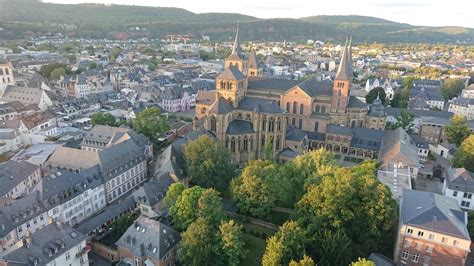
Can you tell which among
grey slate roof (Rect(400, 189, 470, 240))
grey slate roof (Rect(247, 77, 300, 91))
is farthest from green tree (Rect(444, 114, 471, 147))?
grey slate roof (Rect(400, 189, 470, 240))

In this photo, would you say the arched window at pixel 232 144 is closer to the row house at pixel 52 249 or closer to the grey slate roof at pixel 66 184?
the grey slate roof at pixel 66 184

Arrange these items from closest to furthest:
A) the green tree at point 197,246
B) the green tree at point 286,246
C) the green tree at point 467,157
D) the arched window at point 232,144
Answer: the green tree at point 286,246, the green tree at point 197,246, the green tree at point 467,157, the arched window at point 232,144

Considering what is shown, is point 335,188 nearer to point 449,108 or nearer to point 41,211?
point 41,211

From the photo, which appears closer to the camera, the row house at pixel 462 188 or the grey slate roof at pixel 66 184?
the grey slate roof at pixel 66 184

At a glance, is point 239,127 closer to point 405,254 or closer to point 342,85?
point 342,85

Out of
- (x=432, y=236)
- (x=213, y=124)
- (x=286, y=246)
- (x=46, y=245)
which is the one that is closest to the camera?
(x=46, y=245)

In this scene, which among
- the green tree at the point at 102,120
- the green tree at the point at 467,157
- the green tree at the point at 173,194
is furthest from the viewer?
the green tree at the point at 102,120

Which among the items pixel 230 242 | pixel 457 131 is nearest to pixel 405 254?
pixel 230 242

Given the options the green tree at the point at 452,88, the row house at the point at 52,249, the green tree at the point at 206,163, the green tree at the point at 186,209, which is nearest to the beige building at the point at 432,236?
the green tree at the point at 186,209
